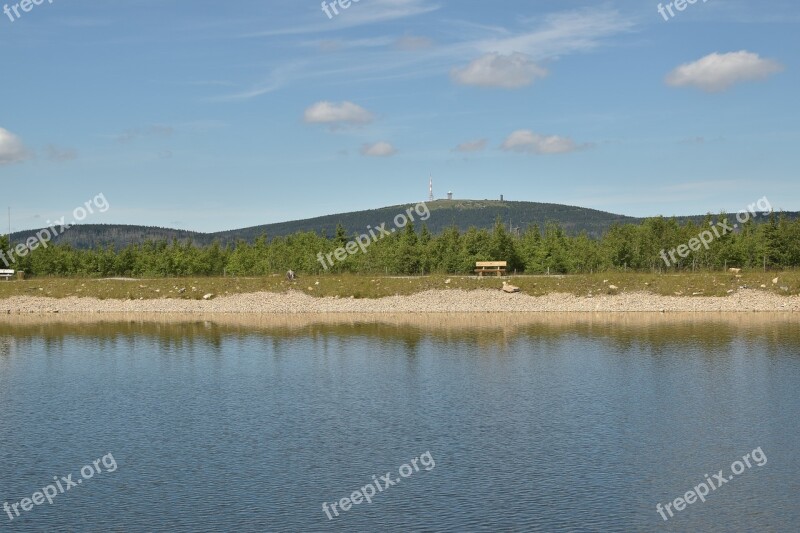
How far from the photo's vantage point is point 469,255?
384 feet

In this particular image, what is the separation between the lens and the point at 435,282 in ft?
314

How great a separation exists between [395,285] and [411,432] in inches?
Result: 2423

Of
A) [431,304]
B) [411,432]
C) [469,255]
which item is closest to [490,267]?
[469,255]

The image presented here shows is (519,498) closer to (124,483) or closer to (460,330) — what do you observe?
(124,483)

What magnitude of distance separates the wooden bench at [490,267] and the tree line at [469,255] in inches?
148

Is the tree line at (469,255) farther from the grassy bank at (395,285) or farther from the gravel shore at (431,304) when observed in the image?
the gravel shore at (431,304)

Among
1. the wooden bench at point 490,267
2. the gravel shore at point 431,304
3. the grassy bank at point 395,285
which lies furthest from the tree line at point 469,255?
the gravel shore at point 431,304

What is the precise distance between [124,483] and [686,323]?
5828cm

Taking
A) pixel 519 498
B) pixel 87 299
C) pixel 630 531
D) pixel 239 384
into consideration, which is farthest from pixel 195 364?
pixel 87 299

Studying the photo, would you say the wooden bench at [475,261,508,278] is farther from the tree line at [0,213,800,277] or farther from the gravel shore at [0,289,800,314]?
the gravel shore at [0,289,800,314]

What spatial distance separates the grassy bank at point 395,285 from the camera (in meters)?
89.2

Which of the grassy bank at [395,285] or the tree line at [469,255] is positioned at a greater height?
the tree line at [469,255]

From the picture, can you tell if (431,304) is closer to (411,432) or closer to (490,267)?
(490,267)

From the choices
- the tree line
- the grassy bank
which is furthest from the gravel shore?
the tree line
